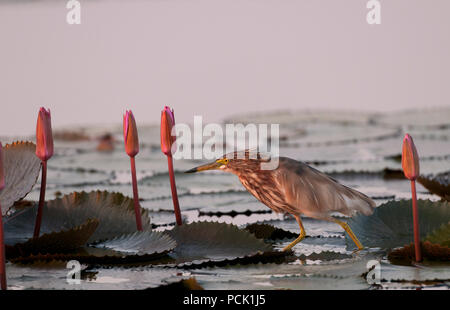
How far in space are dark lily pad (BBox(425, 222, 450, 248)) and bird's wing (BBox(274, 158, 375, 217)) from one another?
0.15 meters

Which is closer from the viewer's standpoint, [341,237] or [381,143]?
[341,237]

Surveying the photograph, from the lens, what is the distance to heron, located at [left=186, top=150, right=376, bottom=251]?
44.3 inches

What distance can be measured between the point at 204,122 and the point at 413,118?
3.84 feet

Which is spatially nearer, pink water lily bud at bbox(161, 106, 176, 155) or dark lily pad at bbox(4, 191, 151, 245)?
pink water lily bud at bbox(161, 106, 176, 155)

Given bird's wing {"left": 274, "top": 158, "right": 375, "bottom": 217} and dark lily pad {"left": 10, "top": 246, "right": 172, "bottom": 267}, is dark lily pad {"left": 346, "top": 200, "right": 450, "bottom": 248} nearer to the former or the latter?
bird's wing {"left": 274, "top": 158, "right": 375, "bottom": 217}

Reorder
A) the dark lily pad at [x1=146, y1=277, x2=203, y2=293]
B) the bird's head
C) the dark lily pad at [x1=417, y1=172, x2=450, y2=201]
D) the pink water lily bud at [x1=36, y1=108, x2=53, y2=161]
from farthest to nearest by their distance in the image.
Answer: the dark lily pad at [x1=417, y1=172, x2=450, y2=201], the bird's head, the pink water lily bud at [x1=36, y1=108, x2=53, y2=161], the dark lily pad at [x1=146, y1=277, x2=203, y2=293]

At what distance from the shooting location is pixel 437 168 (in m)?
2.20

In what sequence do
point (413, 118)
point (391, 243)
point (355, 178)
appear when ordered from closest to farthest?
1. point (391, 243)
2. point (355, 178)
3. point (413, 118)

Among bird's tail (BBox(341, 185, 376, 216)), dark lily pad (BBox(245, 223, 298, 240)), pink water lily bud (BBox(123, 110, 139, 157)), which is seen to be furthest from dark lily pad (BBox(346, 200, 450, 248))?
pink water lily bud (BBox(123, 110, 139, 157))

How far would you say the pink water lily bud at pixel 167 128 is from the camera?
42.1 inches

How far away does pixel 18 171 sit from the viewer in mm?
1148

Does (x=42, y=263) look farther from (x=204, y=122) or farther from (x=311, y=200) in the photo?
(x=204, y=122)
